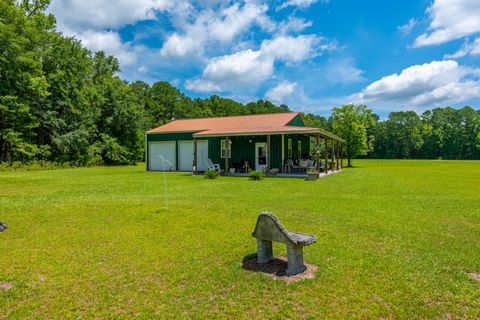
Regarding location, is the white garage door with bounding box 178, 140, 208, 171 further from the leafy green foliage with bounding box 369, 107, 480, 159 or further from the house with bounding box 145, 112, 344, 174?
the leafy green foliage with bounding box 369, 107, 480, 159

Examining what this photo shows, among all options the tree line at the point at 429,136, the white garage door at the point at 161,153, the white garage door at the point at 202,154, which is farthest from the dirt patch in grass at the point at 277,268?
the tree line at the point at 429,136

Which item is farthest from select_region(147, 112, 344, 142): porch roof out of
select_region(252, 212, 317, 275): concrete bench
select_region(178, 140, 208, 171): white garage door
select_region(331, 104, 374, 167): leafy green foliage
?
select_region(252, 212, 317, 275): concrete bench

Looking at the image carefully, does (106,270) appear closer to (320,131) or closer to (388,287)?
(388,287)

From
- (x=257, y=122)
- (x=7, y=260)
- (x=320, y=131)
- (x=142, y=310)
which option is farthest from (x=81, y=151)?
(x=142, y=310)

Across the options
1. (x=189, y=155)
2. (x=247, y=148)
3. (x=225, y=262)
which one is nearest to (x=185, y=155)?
(x=189, y=155)

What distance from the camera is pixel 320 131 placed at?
1702 centimetres

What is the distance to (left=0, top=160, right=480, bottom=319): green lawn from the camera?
3.19 m

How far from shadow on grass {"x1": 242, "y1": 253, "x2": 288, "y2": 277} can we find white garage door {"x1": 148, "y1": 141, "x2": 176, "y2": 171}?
64.2 ft

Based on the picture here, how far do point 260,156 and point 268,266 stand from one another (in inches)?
633

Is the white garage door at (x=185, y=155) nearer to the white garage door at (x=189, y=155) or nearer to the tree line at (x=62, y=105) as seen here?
the white garage door at (x=189, y=155)

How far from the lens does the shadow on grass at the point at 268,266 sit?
13.4 feet

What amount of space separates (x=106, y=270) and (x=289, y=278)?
93.6 inches

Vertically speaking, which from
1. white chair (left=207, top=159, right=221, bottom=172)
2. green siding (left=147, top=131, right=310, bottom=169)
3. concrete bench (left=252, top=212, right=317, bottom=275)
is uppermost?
green siding (left=147, top=131, right=310, bottom=169)

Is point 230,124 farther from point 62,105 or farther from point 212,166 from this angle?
point 62,105
